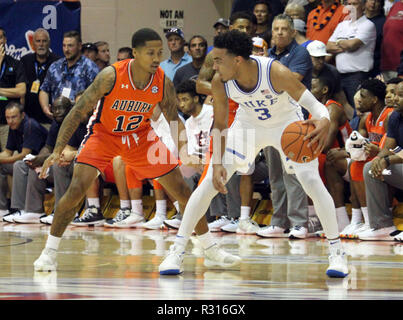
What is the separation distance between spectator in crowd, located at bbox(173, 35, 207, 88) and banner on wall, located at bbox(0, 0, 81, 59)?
332cm

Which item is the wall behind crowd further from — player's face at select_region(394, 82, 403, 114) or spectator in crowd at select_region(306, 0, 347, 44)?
player's face at select_region(394, 82, 403, 114)

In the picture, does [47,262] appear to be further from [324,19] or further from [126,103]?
[324,19]

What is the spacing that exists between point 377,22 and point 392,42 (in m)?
0.39

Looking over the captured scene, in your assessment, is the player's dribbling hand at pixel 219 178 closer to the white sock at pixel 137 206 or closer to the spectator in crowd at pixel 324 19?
the white sock at pixel 137 206

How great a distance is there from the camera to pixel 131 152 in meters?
6.45

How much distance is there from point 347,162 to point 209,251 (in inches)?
118

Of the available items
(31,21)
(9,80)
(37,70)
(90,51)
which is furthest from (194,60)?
(31,21)

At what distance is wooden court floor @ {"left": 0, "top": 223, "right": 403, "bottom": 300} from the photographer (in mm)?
4910

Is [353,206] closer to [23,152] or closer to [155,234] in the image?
[155,234]

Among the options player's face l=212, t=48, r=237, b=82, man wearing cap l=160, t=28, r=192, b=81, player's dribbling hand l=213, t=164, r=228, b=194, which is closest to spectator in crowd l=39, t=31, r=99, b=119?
man wearing cap l=160, t=28, r=192, b=81

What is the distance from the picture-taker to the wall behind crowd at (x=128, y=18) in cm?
1357

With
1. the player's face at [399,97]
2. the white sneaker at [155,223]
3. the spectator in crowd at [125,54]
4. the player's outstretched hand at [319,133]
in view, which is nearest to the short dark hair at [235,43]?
the player's outstretched hand at [319,133]

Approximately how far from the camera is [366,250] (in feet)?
24.6


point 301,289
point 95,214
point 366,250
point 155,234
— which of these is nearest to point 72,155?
point 95,214
